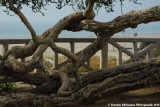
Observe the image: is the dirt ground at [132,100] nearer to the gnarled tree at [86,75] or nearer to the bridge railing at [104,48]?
the gnarled tree at [86,75]

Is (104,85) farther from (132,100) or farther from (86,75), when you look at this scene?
(132,100)

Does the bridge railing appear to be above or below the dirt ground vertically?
above

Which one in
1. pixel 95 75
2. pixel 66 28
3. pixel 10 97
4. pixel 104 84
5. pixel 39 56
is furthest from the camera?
pixel 66 28

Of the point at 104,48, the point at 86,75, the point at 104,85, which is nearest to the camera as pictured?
the point at 104,85

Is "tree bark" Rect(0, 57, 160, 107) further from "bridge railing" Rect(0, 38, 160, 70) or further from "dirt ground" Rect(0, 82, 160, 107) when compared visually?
"bridge railing" Rect(0, 38, 160, 70)

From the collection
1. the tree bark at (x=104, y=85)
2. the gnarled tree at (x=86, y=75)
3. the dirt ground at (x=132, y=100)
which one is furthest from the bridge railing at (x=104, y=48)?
the tree bark at (x=104, y=85)

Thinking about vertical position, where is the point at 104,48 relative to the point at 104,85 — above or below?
above

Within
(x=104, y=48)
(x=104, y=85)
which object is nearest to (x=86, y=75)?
(x=104, y=85)

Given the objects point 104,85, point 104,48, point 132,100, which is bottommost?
point 132,100

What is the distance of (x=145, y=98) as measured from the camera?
17.7 feet

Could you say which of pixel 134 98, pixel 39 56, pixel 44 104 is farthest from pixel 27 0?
pixel 134 98

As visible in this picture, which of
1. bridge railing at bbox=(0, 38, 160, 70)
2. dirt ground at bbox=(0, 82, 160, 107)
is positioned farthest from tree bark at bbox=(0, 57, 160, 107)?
bridge railing at bbox=(0, 38, 160, 70)

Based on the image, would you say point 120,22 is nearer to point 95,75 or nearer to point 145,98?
point 95,75

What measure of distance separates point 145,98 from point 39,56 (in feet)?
8.95
